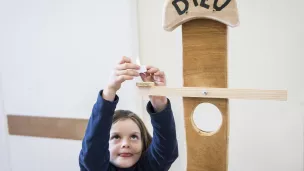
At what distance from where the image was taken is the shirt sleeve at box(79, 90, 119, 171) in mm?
587

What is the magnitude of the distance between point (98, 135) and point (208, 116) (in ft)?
1.60

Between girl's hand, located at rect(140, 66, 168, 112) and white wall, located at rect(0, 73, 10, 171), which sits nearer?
girl's hand, located at rect(140, 66, 168, 112)

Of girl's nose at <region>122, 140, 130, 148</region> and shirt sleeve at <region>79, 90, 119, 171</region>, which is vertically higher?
shirt sleeve at <region>79, 90, 119, 171</region>

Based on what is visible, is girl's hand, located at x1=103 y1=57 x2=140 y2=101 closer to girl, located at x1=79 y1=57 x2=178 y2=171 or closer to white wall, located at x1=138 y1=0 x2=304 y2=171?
girl, located at x1=79 y1=57 x2=178 y2=171

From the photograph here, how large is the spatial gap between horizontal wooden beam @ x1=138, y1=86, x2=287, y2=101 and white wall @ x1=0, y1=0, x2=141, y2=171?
0.49 meters

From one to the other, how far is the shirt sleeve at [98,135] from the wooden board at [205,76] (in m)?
0.15

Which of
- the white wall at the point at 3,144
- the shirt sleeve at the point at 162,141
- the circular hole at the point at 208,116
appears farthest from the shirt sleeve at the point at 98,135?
the white wall at the point at 3,144

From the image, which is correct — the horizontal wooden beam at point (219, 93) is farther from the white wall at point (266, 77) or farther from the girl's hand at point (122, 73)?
the white wall at point (266, 77)

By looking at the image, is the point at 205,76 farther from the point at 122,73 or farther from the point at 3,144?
the point at 3,144

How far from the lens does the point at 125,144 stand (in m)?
0.71

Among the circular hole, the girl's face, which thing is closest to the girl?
the girl's face

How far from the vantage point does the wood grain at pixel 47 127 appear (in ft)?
3.91

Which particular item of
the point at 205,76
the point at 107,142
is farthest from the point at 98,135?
the point at 205,76

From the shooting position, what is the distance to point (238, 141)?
3.16 feet
